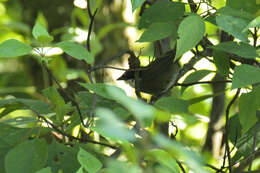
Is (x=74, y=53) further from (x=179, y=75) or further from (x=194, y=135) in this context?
(x=194, y=135)

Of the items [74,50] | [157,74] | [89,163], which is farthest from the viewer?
[157,74]

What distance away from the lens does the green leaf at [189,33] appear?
0.41m

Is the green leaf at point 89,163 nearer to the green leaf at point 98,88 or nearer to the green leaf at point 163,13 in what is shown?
the green leaf at point 98,88

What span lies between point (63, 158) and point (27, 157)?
0.16 ft

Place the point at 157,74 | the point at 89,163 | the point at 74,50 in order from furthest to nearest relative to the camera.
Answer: the point at 157,74, the point at 74,50, the point at 89,163

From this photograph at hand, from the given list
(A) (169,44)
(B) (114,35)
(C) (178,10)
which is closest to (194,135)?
(A) (169,44)

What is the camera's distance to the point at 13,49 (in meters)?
0.44

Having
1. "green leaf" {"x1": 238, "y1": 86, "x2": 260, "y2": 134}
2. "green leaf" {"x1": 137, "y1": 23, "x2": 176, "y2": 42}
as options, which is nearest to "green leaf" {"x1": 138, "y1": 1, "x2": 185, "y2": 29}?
"green leaf" {"x1": 137, "y1": 23, "x2": 176, "y2": 42}

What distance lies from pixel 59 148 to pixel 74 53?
0.43ft

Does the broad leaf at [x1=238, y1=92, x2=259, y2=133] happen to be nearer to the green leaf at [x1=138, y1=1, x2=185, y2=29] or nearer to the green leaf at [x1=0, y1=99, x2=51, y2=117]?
the green leaf at [x1=138, y1=1, x2=185, y2=29]

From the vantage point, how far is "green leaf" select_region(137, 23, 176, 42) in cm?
47

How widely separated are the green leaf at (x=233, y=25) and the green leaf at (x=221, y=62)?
74mm

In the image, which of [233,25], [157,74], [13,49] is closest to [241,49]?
[233,25]

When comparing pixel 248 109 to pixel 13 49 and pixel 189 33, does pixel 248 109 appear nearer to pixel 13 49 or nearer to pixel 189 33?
pixel 189 33
